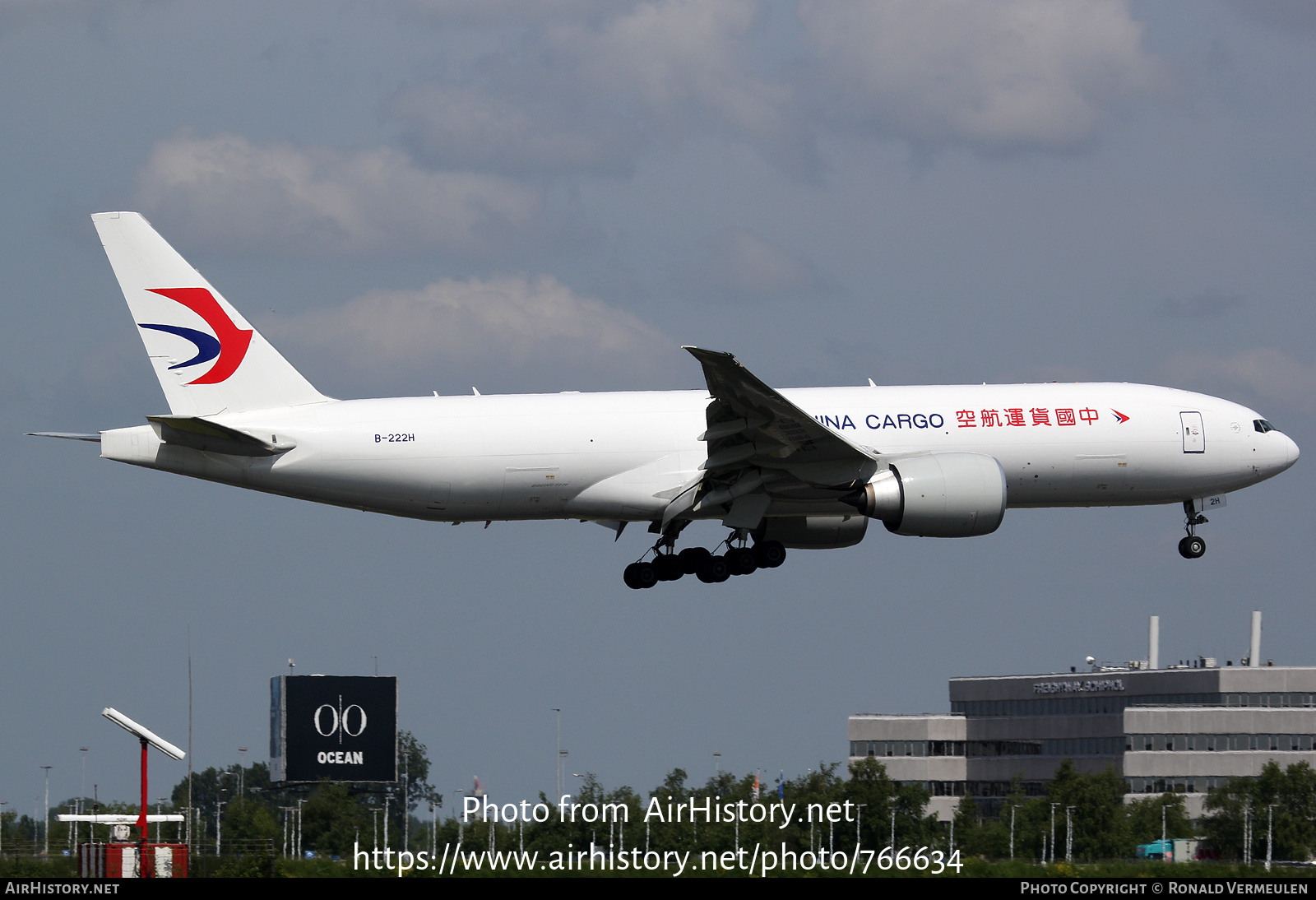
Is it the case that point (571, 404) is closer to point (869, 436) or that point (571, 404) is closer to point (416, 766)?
point (869, 436)

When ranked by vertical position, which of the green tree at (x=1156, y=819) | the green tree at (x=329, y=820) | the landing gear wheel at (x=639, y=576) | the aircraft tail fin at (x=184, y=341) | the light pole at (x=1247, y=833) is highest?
the aircraft tail fin at (x=184, y=341)

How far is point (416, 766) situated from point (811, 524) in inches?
4284

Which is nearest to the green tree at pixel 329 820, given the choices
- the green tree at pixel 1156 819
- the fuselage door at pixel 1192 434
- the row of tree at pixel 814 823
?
the row of tree at pixel 814 823

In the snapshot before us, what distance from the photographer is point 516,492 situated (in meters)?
44.7

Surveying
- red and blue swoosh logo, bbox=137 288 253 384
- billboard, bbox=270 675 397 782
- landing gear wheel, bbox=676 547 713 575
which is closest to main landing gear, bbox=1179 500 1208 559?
landing gear wheel, bbox=676 547 713 575

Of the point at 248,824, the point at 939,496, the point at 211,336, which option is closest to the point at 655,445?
the point at 939,496

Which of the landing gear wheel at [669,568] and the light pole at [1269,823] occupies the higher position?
the landing gear wheel at [669,568]

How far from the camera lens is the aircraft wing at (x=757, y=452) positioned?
1654 inches

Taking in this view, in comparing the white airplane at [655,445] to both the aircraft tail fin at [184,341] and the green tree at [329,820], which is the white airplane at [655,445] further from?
the green tree at [329,820]

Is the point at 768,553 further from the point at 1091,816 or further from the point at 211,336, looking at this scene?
the point at 1091,816

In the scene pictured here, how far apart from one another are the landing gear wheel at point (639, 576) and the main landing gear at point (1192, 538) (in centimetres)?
1620

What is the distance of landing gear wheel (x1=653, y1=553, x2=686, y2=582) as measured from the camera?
48281 millimetres

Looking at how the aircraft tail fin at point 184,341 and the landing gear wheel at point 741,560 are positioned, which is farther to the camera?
the landing gear wheel at point 741,560

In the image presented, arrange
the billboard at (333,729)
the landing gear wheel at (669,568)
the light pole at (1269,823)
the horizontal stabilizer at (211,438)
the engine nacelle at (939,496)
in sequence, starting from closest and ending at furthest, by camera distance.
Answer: the horizontal stabilizer at (211,438) < the engine nacelle at (939,496) < the landing gear wheel at (669,568) < the light pole at (1269,823) < the billboard at (333,729)
